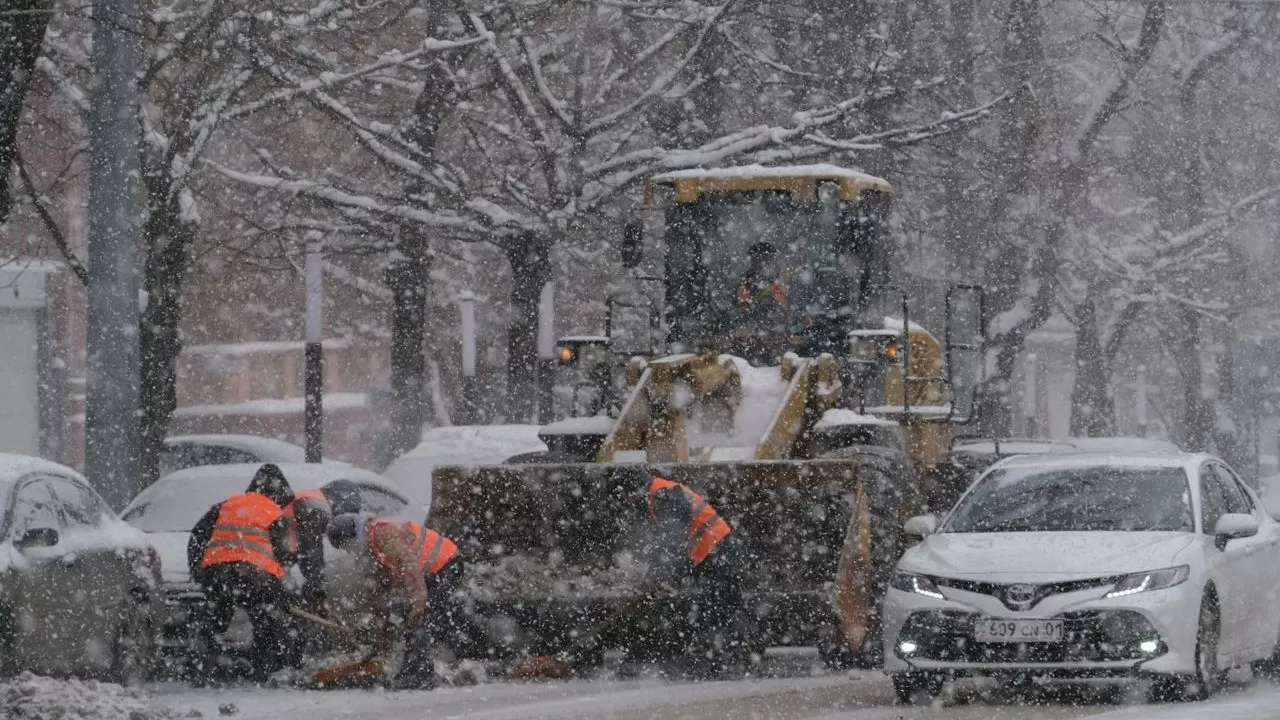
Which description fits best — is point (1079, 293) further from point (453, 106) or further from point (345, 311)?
point (453, 106)

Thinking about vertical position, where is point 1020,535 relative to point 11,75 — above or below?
below

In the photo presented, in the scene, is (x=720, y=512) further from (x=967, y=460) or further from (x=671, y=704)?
(x=967, y=460)

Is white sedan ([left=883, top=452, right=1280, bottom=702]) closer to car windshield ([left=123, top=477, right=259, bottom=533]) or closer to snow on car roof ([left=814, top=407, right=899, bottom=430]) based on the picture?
snow on car roof ([left=814, top=407, right=899, bottom=430])

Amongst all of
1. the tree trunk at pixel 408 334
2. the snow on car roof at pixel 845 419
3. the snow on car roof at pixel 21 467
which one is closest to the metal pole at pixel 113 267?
the snow on car roof at pixel 21 467

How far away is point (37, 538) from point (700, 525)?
3.70 metres

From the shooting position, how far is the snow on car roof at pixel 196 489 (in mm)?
15016

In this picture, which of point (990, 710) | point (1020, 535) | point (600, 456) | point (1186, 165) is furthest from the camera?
point (1186, 165)

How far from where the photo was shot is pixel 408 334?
25.7 m

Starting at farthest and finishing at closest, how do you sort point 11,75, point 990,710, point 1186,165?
point 1186,165 → point 11,75 → point 990,710

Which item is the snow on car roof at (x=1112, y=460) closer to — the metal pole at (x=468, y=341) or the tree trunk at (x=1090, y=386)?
the metal pole at (x=468, y=341)

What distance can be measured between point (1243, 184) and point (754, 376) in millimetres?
23859

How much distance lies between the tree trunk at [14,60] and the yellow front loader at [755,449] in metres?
3.36

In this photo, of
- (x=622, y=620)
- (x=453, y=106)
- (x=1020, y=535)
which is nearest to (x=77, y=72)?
(x=453, y=106)

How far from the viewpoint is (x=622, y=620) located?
41.6 ft
